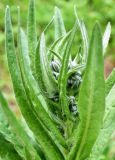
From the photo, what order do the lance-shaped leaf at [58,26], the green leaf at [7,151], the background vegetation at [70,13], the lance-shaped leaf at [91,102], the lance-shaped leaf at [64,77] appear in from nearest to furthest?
the lance-shaped leaf at [91,102]
the lance-shaped leaf at [64,77]
the green leaf at [7,151]
the lance-shaped leaf at [58,26]
the background vegetation at [70,13]

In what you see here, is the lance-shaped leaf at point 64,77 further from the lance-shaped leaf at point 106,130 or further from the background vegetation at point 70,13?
the background vegetation at point 70,13

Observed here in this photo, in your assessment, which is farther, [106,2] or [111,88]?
[106,2]

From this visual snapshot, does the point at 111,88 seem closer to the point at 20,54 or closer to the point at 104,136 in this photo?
the point at 104,136

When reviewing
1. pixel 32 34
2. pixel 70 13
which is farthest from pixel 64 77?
pixel 70 13

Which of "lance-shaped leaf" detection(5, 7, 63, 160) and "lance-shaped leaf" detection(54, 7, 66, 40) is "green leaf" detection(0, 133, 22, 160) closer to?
"lance-shaped leaf" detection(5, 7, 63, 160)

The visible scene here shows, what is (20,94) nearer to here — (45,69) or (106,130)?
(45,69)

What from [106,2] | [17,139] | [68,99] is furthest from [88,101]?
[106,2]

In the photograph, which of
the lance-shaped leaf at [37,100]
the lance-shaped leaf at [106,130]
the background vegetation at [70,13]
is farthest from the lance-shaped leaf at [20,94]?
the background vegetation at [70,13]

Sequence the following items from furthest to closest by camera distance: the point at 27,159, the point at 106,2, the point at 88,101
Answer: the point at 106,2 < the point at 27,159 < the point at 88,101
